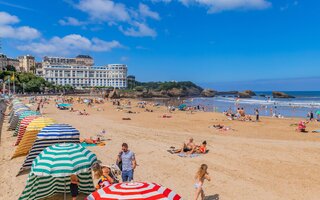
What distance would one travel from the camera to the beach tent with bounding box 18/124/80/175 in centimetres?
923

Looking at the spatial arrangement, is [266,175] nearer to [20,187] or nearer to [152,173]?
[152,173]

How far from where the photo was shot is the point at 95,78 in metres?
179

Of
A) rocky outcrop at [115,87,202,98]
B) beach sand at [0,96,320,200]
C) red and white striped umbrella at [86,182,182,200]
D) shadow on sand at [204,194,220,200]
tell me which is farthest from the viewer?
rocky outcrop at [115,87,202,98]

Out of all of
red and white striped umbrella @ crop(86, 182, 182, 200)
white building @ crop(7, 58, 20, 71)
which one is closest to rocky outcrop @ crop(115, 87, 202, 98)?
white building @ crop(7, 58, 20, 71)

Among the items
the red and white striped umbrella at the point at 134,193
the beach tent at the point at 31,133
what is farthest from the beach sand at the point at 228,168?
the red and white striped umbrella at the point at 134,193

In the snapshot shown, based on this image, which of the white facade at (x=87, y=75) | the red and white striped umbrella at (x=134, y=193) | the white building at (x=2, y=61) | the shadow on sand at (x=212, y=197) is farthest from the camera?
the white facade at (x=87, y=75)

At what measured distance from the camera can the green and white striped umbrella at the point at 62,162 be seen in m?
6.09

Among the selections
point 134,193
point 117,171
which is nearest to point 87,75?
A: point 117,171

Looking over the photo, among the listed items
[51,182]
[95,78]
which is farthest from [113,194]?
[95,78]

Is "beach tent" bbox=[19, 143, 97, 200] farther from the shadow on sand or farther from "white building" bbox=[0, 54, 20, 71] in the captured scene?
"white building" bbox=[0, 54, 20, 71]

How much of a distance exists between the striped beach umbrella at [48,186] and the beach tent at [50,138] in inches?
72.3

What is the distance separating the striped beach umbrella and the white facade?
163 meters

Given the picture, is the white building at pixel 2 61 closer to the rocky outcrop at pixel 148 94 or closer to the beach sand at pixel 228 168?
the rocky outcrop at pixel 148 94

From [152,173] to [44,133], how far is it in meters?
3.77
